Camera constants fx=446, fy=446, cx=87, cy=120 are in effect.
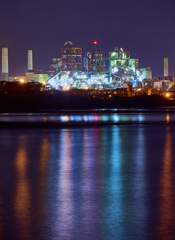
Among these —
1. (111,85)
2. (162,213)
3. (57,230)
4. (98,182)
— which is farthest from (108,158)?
(111,85)

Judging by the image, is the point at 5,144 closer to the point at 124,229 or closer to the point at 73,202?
the point at 73,202

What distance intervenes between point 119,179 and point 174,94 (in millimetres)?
114417

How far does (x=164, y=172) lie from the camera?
9.89 metres

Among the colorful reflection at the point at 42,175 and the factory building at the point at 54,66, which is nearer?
the colorful reflection at the point at 42,175

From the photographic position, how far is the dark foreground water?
5469mm

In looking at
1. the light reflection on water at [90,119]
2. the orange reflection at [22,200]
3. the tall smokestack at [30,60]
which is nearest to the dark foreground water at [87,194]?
the orange reflection at [22,200]

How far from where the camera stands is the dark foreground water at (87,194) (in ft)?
17.9

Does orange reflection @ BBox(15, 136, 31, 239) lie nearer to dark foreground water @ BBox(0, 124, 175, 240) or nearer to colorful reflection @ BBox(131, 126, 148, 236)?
dark foreground water @ BBox(0, 124, 175, 240)

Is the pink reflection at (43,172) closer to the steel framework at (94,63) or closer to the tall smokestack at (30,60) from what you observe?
the steel framework at (94,63)

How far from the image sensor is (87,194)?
7.65 meters

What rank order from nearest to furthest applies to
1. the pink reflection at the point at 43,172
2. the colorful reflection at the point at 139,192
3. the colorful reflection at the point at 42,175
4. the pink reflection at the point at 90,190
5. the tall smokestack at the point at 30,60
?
1. the colorful reflection at the point at 139,192
2. the pink reflection at the point at 90,190
3. the colorful reflection at the point at 42,175
4. the pink reflection at the point at 43,172
5. the tall smokestack at the point at 30,60

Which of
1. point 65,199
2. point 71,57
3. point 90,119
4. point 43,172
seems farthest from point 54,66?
point 65,199

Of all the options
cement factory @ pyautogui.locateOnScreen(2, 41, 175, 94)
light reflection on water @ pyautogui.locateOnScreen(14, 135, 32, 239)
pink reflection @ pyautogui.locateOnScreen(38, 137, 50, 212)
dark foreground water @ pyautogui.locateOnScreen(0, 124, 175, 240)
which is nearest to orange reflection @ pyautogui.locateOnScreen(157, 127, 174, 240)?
dark foreground water @ pyautogui.locateOnScreen(0, 124, 175, 240)

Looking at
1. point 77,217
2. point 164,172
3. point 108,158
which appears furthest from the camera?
point 108,158
